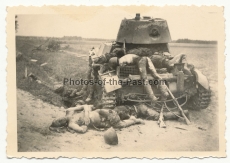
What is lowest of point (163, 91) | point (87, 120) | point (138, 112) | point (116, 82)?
point (87, 120)

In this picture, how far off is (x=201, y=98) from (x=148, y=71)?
857 millimetres

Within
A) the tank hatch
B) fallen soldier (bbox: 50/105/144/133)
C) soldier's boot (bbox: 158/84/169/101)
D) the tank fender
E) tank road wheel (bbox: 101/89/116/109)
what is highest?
the tank hatch

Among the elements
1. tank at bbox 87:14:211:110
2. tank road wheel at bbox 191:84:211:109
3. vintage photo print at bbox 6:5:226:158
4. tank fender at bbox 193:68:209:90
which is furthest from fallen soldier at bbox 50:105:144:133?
tank fender at bbox 193:68:209:90

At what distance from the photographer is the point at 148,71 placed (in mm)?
5453

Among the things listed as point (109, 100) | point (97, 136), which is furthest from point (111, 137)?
point (109, 100)

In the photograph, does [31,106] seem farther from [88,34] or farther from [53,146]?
[88,34]

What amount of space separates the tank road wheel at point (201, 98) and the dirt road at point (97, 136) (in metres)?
0.16

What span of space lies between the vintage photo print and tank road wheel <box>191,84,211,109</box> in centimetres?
1

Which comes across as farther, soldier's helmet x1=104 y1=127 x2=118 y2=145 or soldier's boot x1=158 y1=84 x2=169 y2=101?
soldier's boot x1=158 y1=84 x2=169 y2=101

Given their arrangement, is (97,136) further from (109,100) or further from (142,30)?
(142,30)

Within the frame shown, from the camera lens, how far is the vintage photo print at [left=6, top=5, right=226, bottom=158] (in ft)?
17.7

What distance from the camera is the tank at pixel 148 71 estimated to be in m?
5.41

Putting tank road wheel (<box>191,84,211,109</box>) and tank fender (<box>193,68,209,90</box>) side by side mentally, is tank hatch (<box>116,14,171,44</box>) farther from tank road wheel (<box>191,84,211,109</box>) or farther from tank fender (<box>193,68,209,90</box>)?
tank road wheel (<box>191,84,211,109</box>)

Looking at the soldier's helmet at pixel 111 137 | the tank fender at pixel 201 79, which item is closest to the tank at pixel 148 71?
the tank fender at pixel 201 79
